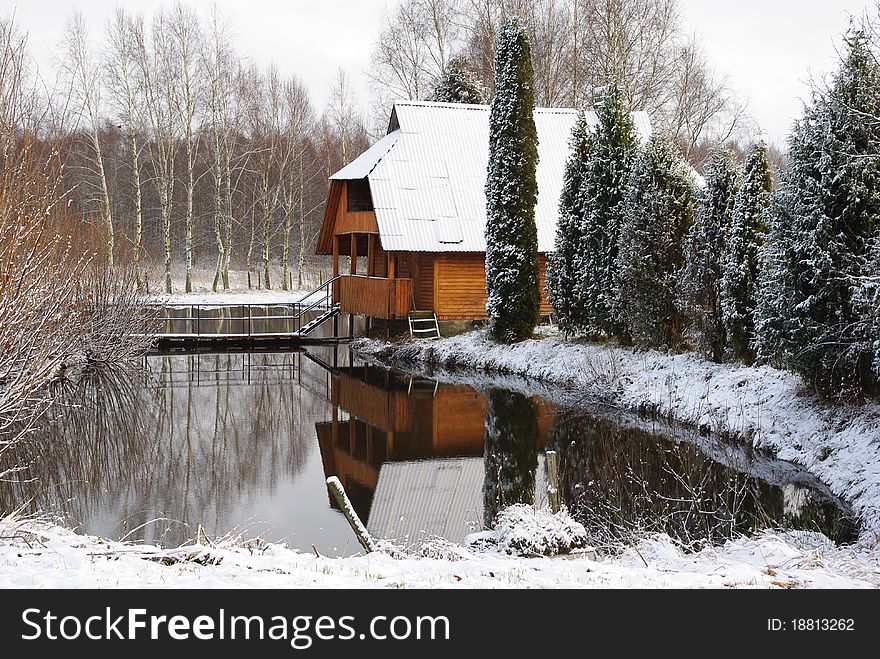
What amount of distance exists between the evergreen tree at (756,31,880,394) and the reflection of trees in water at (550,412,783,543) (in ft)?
6.18

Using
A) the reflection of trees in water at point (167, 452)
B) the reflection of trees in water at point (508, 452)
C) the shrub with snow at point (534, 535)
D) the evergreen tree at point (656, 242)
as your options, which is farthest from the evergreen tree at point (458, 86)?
the shrub with snow at point (534, 535)

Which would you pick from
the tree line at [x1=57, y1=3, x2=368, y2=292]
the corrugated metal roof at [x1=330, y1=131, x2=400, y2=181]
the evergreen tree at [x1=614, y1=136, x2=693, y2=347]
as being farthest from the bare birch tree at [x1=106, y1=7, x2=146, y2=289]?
the evergreen tree at [x1=614, y1=136, x2=693, y2=347]

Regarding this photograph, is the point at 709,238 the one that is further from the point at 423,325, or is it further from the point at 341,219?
the point at 341,219

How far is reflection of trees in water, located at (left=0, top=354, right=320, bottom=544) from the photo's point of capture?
7992mm

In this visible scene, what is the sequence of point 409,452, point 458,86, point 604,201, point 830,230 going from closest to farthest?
point 830,230 < point 409,452 < point 604,201 < point 458,86

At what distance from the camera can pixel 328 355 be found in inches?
839

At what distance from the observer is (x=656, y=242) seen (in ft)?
47.0

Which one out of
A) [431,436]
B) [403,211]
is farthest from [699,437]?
[403,211]

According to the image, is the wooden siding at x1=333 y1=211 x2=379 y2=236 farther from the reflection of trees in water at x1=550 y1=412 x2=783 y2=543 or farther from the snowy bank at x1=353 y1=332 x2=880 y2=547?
the reflection of trees in water at x1=550 y1=412 x2=783 y2=543

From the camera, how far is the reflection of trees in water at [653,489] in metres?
7.21

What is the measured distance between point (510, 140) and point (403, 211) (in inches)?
158

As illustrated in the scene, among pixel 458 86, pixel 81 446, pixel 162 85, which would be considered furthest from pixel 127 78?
pixel 81 446

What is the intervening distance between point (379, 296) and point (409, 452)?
10391 mm

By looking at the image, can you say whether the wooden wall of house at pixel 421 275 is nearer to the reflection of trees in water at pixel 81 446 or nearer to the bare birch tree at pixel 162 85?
the reflection of trees in water at pixel 81 446
